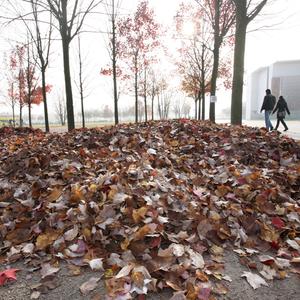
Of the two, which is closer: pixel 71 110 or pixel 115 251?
pixel 115 251

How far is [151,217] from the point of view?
2.77 meters

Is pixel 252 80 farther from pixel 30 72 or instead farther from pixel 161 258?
pixel 161 258

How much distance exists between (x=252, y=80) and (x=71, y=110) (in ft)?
208

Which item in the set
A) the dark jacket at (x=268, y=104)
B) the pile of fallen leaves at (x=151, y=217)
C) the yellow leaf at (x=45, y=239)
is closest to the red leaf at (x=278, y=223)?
the pile of fallen leaves at (x=151, y=217)

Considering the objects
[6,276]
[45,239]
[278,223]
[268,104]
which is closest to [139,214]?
[45,239]

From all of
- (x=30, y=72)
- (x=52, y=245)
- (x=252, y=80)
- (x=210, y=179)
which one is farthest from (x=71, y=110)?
(x=252, y=80)

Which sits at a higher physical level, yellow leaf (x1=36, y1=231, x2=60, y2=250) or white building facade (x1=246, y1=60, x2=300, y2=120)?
white building facade (x1=246, y1=60, x2=300, y2=120)

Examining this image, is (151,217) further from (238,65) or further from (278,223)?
(238,65)

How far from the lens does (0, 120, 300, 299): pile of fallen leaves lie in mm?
2303

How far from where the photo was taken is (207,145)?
5.52 m

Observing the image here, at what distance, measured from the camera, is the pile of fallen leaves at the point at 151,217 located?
2303 millimetres

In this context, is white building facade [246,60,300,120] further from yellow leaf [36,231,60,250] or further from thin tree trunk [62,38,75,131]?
yellow leaf [36,231,60,250]

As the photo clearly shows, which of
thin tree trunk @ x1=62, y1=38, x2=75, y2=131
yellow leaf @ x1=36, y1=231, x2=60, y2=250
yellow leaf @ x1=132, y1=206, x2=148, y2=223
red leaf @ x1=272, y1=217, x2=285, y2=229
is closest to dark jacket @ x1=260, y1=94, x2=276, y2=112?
thin tree trunk @ x1=62, y1=38, x2=75, y2=131

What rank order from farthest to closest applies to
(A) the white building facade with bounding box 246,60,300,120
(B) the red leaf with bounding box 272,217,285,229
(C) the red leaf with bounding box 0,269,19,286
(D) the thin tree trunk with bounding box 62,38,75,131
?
1. (A) the white building facade with bounding box 246,60,300,120
2. (D) the thin tree trunk with bounding box 62,38,75,131
3. (B) the red leaf with bounding box 272,217,285,229
4. (C) the red leaf with bounding box 0,269,19,286
